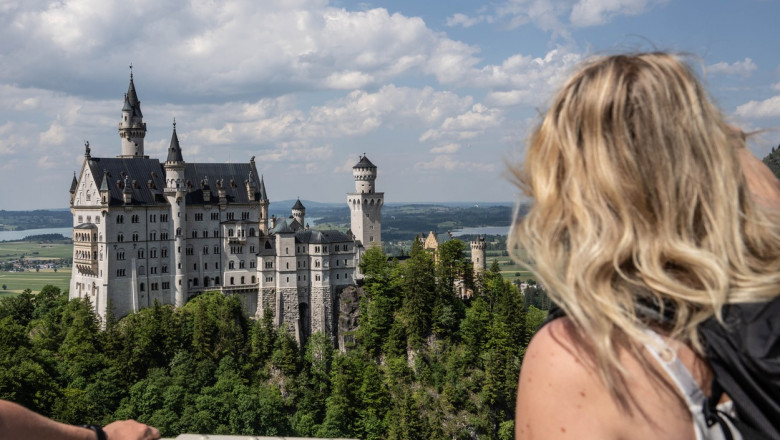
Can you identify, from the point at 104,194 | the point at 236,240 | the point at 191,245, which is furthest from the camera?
the point at 236,240

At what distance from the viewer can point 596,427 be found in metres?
3.27

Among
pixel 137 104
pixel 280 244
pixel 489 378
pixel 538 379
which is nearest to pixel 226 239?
pixel 280 244

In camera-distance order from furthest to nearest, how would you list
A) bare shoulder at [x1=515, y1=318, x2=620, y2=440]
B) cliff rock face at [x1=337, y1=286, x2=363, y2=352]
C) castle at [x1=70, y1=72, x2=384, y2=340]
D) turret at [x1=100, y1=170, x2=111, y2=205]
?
cliff rock face at [x1=337, y1=286, x2=363, y2=352], castle at [x1=70, y1=72, x2=384, y2=340], turret at [x1=100, y1=170, x2=111, y2=205], bare shoulder at [x1=515, y1=318, x2=620, y2=440]

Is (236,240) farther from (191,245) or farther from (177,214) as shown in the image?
(177,214)

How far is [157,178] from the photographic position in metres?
72.4

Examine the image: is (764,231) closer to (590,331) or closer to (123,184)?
(590,331)

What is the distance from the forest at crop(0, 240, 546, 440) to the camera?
194 feet

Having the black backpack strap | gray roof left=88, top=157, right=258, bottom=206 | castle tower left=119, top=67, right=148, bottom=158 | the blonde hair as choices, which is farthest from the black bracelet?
castle tower left=119, top=67, right=148, bottom=158

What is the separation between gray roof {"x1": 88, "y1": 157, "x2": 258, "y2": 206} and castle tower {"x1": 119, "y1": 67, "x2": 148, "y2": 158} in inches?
240

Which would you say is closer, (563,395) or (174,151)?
(563,395)

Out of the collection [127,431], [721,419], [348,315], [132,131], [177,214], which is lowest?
[348,315]

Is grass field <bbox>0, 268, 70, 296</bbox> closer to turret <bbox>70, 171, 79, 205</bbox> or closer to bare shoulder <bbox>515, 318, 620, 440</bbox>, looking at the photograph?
turret <bbox>70, 171, 79, 205</bbox>

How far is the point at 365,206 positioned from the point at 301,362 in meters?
22.5

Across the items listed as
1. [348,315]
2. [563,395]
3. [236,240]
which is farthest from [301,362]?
[563,395]
